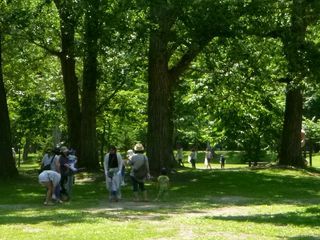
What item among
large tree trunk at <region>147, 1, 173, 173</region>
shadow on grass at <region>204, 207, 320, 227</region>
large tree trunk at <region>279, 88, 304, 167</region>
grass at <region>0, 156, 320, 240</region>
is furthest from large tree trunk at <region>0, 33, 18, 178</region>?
shadow on grass at <region>204, 207, 320, 227</region>

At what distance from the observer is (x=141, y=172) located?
18219 millimetres

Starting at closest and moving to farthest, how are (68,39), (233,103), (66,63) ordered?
(68,39) → (66,63) → (233,103)

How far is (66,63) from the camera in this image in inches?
1176

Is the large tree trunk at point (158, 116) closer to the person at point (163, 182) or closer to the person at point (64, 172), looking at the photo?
the person at point (163, 182)

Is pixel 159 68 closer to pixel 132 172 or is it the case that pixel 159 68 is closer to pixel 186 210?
pixel 132 172

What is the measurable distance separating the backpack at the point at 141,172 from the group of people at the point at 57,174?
181cm

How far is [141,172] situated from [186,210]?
2691mm

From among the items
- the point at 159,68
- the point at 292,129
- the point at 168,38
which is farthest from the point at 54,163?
the point at 292,129

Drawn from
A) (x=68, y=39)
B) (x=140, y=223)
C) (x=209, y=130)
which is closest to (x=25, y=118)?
(x=68, y=39)

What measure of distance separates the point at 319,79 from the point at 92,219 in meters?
8.17

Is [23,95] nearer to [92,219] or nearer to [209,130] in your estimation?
[209,130]

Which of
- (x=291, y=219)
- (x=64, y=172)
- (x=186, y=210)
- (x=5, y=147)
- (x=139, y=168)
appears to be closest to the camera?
(x=291, y=219)

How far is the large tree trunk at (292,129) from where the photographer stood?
29.2 meters

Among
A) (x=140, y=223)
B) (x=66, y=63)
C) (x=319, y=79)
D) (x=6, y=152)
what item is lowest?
(x=140, y=223)
